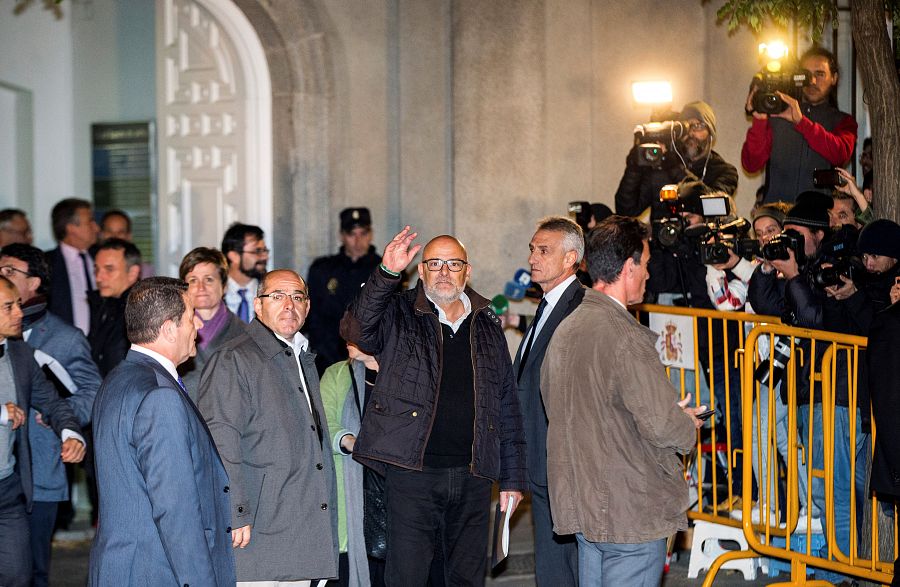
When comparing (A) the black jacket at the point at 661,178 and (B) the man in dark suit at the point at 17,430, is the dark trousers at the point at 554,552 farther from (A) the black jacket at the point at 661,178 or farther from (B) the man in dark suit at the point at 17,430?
(A) the black jacket at the point at 661,178

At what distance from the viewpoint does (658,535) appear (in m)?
5.17

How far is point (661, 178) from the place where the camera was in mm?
8852

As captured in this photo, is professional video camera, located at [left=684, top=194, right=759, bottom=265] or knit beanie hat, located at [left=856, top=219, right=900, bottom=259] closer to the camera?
knit beanie hat, located at [left=856, top=219, right=900, bottom=259]

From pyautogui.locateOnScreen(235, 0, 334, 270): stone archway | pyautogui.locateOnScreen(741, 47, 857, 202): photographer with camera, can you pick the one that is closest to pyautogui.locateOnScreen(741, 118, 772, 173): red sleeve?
pyautogui.locateOnScreen(741, 47, 857, 202): photographer with camera

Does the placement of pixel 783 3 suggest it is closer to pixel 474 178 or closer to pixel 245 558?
pixel 474 178

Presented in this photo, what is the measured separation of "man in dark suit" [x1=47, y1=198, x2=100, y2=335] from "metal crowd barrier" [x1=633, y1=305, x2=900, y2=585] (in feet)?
14.6

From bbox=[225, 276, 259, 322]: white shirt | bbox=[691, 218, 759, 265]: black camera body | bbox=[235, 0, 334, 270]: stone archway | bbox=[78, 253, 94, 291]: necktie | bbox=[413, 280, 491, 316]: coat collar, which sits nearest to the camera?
bbox=[413, 280, 491, 316]: coat collar

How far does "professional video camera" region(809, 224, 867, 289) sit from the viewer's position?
6.70 meters

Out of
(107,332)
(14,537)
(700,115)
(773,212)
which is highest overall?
(700,115)

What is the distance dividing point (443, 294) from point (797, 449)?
223 centimetres

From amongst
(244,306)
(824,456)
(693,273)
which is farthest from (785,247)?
(244,306)

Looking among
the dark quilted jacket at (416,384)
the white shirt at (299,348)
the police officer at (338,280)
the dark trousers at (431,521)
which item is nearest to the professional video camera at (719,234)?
the dark quilted jacket at (416,384)

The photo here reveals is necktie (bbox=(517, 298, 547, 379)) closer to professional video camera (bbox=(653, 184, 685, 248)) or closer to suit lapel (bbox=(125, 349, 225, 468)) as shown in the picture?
professional video camera (bbox=(653, 184, 685, 248))

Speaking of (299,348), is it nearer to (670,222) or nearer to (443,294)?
(443,294)
